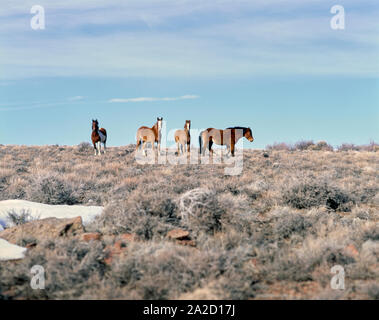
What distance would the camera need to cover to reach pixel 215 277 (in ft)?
20.3

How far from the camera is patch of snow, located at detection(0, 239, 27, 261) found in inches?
288

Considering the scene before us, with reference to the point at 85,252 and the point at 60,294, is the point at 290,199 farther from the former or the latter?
the point at 60,294

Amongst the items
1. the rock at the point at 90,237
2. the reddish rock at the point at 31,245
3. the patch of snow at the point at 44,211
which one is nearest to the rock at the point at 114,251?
the rock at the point at 90,237

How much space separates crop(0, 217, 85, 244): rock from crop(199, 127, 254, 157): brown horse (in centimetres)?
1504

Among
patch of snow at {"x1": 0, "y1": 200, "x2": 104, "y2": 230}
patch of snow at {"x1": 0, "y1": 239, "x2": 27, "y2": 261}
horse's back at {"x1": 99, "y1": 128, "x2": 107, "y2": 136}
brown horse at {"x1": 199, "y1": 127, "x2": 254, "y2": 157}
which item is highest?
horse's back at {"x1": 99, "y1": 128, "x2": 107, "y2": 136}

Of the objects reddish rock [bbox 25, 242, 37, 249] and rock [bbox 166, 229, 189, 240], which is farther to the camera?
rock [bbox 166, 229, 189, 240]

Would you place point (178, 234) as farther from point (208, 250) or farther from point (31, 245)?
point (31, 245)

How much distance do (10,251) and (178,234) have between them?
10.2 feet

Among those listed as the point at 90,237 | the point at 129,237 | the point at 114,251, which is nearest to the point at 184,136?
the point at 129,237

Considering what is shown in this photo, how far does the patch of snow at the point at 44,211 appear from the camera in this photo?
32.6 feet

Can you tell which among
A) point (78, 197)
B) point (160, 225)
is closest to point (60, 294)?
point (160, 225)

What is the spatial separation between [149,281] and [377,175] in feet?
53.7

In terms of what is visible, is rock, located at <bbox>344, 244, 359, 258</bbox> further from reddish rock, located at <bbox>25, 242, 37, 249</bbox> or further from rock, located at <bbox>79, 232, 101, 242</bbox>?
reddish rock, located at <bbox>25, 242, 37, 249</bbox>

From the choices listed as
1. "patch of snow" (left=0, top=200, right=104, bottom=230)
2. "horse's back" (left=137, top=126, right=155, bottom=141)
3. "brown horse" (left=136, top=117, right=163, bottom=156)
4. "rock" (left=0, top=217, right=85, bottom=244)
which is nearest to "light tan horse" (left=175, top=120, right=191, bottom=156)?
"brown horse" (left=136, top=117, right=163, bottom=156)
